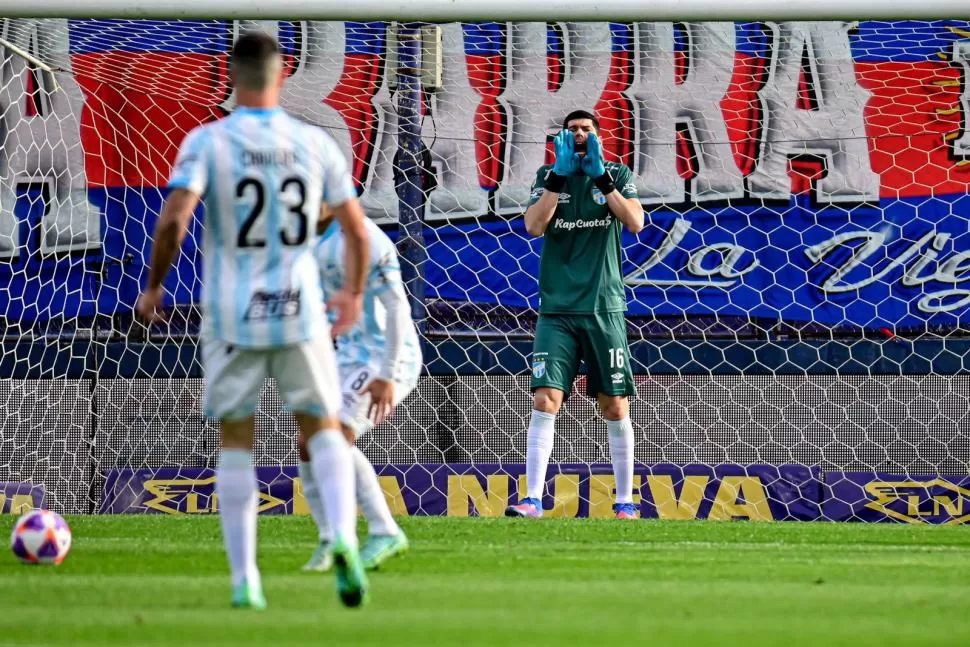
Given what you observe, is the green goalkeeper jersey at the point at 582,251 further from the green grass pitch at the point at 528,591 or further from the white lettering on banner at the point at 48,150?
the white lettering on banner at the point at 48,150

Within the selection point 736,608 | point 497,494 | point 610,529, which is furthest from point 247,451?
point 497,494

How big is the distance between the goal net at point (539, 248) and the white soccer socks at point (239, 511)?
514 cm

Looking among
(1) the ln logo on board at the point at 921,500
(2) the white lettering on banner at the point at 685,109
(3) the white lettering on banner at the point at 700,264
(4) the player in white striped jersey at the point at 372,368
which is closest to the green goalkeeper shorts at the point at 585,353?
(1) the ln logo on board at the point at 921,500

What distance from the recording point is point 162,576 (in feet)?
16.6

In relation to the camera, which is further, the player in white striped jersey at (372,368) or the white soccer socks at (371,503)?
the white soccer socks at (371,503)

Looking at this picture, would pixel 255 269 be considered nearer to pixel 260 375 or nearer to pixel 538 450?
pixel 260 375

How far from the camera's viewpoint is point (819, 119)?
11305mm

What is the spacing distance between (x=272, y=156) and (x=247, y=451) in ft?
2.71

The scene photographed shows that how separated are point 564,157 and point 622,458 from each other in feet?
5.36

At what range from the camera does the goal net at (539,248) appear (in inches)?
380

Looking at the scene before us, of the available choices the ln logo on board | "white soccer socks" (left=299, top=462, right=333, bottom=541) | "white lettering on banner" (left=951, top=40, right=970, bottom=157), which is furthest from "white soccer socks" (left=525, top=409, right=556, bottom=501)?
"white lettering on banner" (left=951, top=40, right=970, bottom=157)

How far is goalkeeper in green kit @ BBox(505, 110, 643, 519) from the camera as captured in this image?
27.2 feet

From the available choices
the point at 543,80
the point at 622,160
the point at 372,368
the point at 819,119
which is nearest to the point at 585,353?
the point at 372,368

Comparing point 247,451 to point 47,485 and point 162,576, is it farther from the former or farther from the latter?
point 47,485
